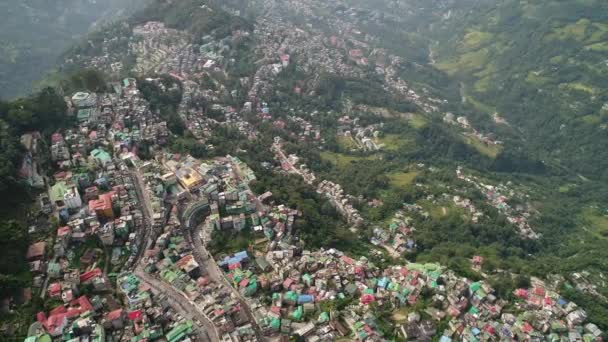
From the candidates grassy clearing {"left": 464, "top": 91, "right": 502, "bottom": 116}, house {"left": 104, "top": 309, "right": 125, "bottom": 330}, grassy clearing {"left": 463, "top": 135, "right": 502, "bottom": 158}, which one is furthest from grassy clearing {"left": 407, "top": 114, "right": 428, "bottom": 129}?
house {"left": 104, "top": 309, "right": 125, "bottom": 330}

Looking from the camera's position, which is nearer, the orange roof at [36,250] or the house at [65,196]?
the orange roof at [36,250]

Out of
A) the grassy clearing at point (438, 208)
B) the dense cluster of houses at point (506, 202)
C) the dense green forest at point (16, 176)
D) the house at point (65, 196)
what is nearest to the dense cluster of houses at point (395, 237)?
the grassy clearing at point (438, 208)

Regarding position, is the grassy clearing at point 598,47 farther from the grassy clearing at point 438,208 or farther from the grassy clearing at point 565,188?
the grassy clearing at point 438,208

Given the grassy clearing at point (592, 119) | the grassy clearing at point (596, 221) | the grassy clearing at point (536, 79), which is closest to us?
the grassy clearing at point (596, 221)

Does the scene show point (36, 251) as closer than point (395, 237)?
Yes

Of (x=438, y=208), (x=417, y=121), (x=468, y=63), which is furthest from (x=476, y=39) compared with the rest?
(x=438, y=208)

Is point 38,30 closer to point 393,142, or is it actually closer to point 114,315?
point 393,142

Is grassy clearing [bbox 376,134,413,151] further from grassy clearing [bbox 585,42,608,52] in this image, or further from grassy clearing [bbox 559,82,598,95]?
grassy clearing [bbox 585,42,608,52]
